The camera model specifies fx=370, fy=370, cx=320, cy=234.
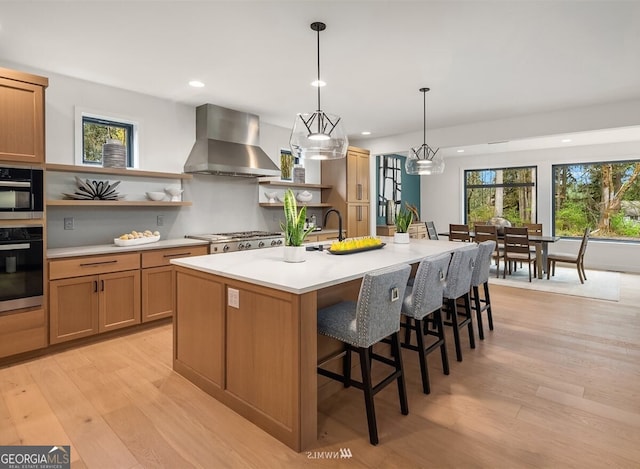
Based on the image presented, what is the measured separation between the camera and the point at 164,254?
389cm

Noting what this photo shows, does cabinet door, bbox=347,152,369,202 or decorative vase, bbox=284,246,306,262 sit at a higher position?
cabinet door, bbox=347,152,369,202

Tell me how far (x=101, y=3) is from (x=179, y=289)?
2.00 metres

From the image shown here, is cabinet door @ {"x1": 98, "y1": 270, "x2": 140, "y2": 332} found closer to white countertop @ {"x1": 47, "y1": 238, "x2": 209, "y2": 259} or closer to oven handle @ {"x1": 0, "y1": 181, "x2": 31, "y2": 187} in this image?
white countertop @ {"x1": 47, "y1": 238, "x2": 209, "y2": 259}

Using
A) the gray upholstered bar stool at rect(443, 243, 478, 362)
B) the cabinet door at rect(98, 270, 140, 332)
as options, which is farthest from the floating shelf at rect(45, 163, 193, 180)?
the gray upholstered bar stool at rect(443, 243, 478, 362)

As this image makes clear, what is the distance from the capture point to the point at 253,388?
215cm

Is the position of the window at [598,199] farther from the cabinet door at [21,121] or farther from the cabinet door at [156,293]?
the cabinet door at [21,121]

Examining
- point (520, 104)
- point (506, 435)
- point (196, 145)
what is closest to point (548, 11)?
point (520, 104)

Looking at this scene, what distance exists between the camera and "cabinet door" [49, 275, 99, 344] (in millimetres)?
3184

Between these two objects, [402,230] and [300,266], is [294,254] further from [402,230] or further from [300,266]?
[402,230]

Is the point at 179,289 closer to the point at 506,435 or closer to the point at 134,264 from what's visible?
the point at 134,264

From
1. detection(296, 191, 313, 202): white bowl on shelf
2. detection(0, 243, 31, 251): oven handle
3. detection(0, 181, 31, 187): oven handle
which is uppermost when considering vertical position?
detection(296, 191, 313, 202): white bowl on shelf

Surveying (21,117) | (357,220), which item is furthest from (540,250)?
(21,117)

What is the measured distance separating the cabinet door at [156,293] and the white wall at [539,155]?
454 cm

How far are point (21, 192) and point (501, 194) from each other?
8.97 meters
